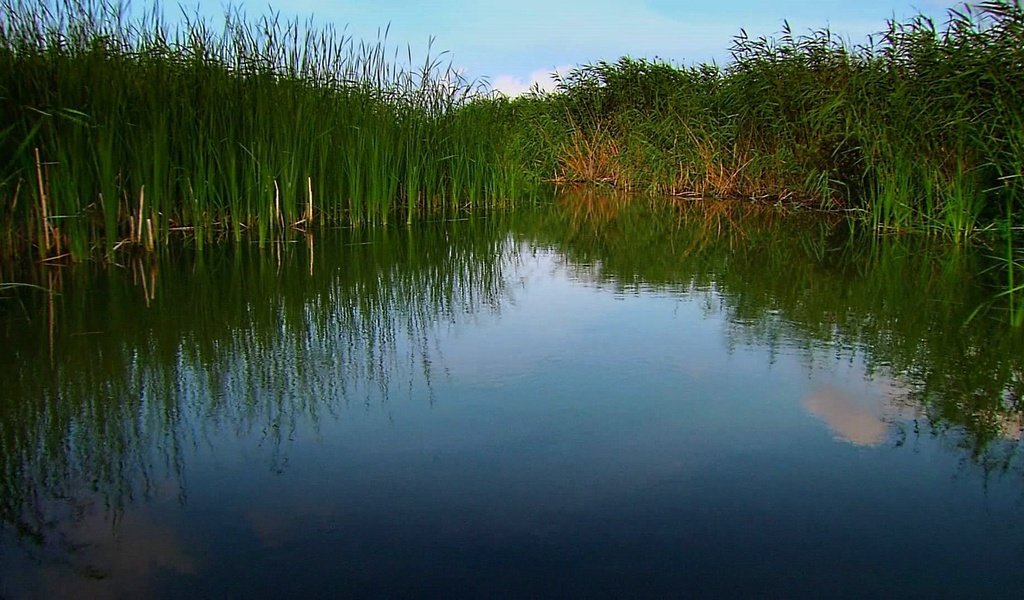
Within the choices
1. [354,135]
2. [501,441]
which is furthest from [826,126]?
[501,441]

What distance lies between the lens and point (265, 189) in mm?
5312

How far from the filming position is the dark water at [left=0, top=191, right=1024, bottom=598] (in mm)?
1501

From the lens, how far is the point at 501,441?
6.75 feet

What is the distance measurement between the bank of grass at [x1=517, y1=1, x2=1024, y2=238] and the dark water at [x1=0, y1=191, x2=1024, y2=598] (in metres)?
1.84

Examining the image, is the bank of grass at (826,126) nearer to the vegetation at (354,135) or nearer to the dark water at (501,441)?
the vegetation at (354,135)

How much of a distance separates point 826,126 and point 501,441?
6.11 m

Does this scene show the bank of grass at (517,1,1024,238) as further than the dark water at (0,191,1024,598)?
Yes

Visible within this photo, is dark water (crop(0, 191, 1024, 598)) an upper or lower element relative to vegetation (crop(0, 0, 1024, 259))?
lower

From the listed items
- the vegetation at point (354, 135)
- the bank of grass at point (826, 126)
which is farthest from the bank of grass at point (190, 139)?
the bank of grass at point (826, 126)

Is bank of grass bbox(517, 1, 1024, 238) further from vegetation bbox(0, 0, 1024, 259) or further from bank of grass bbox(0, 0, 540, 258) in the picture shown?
bank of grass bbox(0, 0, 540, 258)

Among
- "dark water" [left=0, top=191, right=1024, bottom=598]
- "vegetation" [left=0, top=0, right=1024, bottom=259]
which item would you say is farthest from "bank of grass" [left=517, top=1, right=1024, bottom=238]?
"dark water" [left=0, top=191, right=1024, bottom=598]

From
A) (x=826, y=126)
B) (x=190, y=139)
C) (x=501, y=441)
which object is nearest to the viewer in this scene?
(x=501, y=441)

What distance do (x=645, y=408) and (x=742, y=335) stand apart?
3.36 feet

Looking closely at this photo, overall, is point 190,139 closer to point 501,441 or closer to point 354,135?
point 354,135
